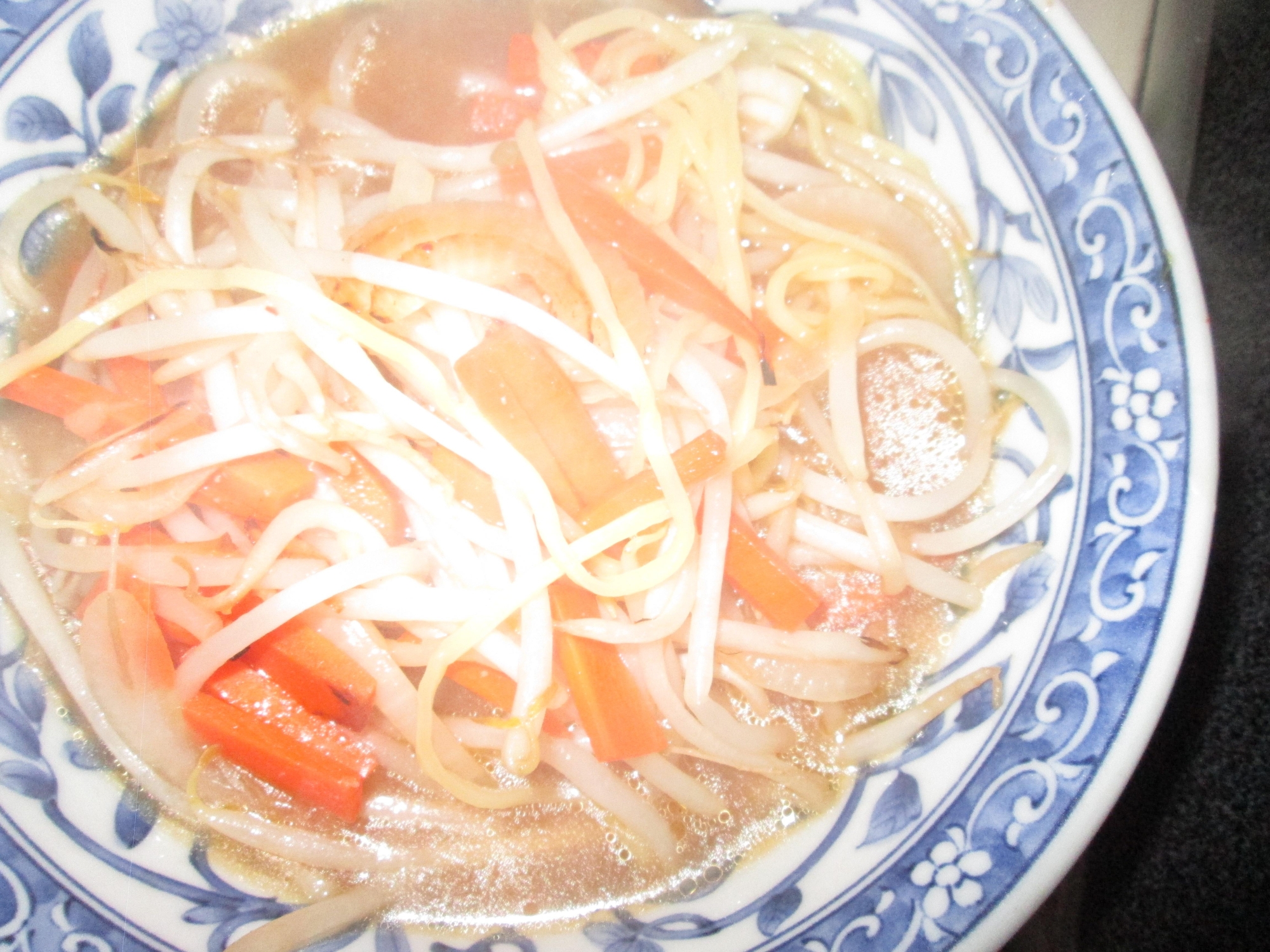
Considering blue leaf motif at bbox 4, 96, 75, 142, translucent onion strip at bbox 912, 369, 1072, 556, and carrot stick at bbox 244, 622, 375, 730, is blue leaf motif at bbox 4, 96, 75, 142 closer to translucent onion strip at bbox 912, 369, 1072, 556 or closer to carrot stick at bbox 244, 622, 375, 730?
carrot stick at bbox 244, 622, 375, 730

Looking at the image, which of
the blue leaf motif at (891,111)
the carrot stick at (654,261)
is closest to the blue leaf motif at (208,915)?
the carrot stick at (654,261)

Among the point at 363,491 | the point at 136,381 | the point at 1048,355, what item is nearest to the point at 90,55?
the point at 136,381

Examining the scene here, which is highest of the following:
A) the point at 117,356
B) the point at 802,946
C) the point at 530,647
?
the point at 117,356

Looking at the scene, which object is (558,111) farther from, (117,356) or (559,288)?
(117,356)

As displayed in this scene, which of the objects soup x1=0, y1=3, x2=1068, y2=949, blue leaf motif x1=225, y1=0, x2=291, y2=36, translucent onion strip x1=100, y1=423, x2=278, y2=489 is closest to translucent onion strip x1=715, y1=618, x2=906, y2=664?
soup x1=0, y1=3, x2=1068, y2=949

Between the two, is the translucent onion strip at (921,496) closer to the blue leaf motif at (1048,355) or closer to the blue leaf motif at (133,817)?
the blue leaf motif at (1048,355)

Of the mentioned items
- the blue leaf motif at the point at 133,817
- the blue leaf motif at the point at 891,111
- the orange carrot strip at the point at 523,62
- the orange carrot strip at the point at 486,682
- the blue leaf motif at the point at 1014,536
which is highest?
the orange carrot strip at the point at 523,62

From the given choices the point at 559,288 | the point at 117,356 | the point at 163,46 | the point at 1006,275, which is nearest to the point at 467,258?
the point at 559,288

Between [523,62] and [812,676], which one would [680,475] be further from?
[523,62]
